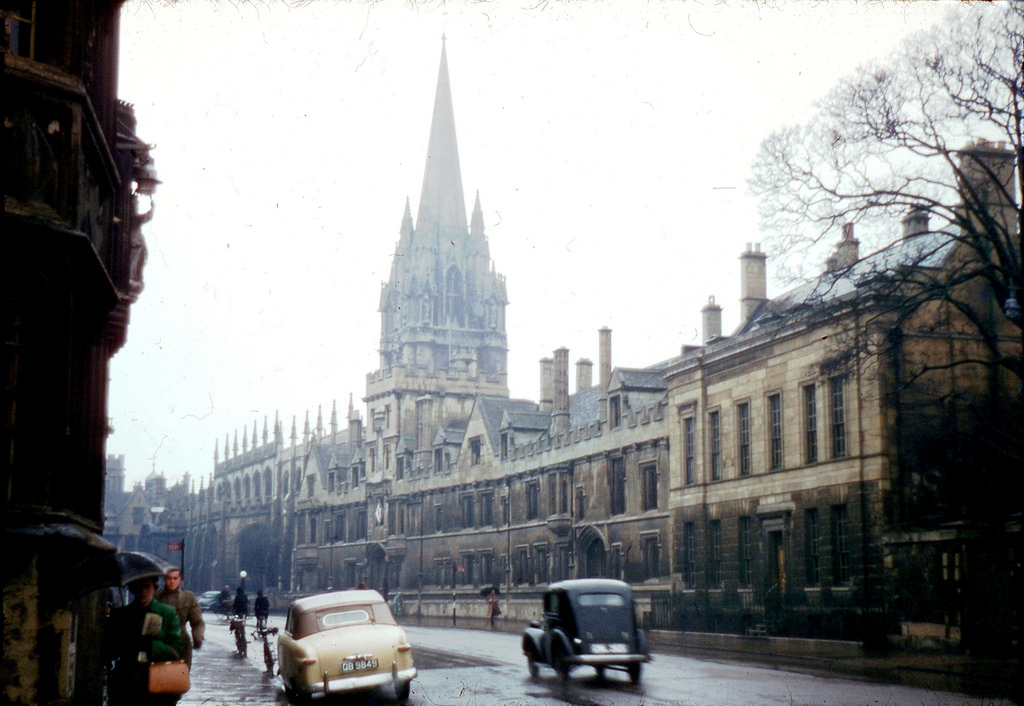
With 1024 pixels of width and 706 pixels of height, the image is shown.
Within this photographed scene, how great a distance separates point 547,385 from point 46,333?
5783 centimetres

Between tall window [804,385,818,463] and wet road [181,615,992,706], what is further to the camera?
tall window [804,385,818,463]

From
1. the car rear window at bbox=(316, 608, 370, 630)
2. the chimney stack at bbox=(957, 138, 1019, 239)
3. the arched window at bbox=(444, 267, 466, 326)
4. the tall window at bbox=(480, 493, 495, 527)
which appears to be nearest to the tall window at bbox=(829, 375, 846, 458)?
the chimney stack at bbox=(957, 138, 1019, 239)

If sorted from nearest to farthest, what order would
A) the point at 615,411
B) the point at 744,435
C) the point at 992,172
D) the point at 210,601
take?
the point at 992,172
the point at 744,435
the point at 615,411
the point at 210,601

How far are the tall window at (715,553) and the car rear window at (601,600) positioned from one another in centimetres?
2072

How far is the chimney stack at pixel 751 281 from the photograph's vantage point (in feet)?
157

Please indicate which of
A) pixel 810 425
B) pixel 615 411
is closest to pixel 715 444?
pixel 810 425

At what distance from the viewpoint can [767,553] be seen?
3944 centimetres

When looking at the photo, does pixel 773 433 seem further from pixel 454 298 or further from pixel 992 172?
pixel 454 298

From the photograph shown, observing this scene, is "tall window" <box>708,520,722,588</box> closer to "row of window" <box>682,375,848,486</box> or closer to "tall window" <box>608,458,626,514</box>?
"row of window" <box>682,375,848,486</box>

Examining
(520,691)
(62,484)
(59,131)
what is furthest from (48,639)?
(520,691)

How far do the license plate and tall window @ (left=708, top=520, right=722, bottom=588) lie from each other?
88.5 ft

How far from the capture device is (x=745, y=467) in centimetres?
4184

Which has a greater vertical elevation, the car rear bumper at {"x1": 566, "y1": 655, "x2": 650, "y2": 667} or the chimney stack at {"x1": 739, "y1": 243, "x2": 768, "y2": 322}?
the chimney stack at {"x1": 739, "y1": 243, "x2": 768, "y2": 322}

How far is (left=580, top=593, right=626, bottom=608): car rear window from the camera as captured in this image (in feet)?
73.3
